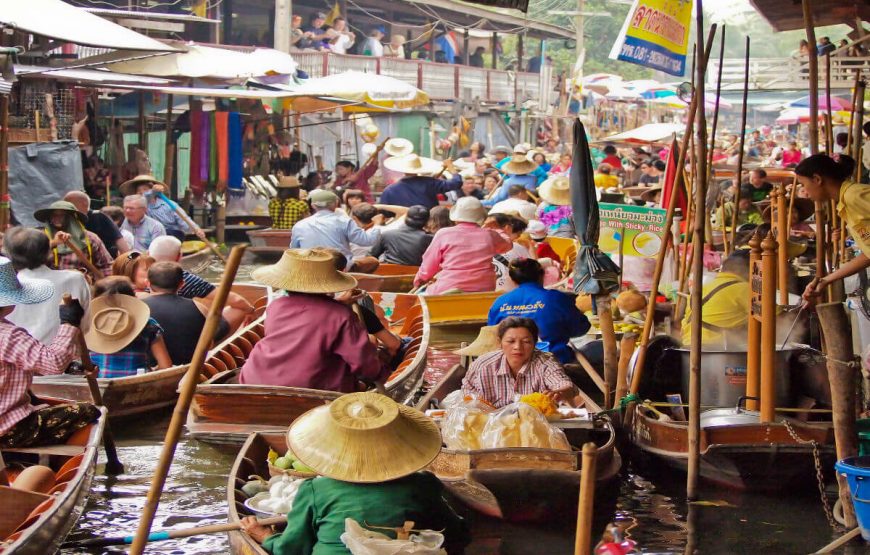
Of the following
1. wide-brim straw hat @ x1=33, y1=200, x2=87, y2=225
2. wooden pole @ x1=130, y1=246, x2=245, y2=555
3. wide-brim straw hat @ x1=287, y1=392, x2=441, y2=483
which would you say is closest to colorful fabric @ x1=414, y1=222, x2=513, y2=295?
wide-brim straw hat @ x1=33, y1=200, x2=87, y2=225

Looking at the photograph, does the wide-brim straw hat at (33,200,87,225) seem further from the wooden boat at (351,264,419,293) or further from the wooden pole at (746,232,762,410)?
the wooden pole at (746,232,762,410)

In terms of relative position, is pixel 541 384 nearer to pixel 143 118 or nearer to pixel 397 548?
pixel 397 548

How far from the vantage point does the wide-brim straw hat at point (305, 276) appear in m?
6.62

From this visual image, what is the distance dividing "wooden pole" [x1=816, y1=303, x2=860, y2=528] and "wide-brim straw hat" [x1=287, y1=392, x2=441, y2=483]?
2.27 metres

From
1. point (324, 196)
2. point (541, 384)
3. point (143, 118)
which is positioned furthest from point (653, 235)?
point (143, 118)

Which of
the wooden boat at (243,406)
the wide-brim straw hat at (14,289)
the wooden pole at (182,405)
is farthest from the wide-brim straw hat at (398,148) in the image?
the wooden pole at (182,405)

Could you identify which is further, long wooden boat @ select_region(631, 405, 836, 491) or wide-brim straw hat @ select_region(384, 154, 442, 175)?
wide-brim straw hat @ select_region(384, 154, 442, 175)

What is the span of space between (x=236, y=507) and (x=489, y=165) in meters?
18.5

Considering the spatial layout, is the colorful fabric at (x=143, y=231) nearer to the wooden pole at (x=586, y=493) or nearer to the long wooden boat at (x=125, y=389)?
the long wooden boat at (x=125, y=389)

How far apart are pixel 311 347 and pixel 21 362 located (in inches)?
74.7

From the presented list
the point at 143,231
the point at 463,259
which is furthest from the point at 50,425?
the point at 143,231

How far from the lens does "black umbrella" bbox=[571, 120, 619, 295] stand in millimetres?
7340

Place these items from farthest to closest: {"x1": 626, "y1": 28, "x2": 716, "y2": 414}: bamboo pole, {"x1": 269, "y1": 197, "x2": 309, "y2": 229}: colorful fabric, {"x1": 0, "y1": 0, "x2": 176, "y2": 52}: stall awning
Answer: {"x1": 269, "y1": 197, "x2": 309, "y2": 229}: colorful fabric < {"x1": 0, "y1": 0, "x2": 176, "y2": 52}: stall awning < {"x1": 626, "y1": 28, "x2": 716, "y2": 414}: bamboo pole

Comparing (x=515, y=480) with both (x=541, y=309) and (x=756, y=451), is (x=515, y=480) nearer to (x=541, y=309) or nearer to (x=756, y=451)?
(x=756, y=451)
